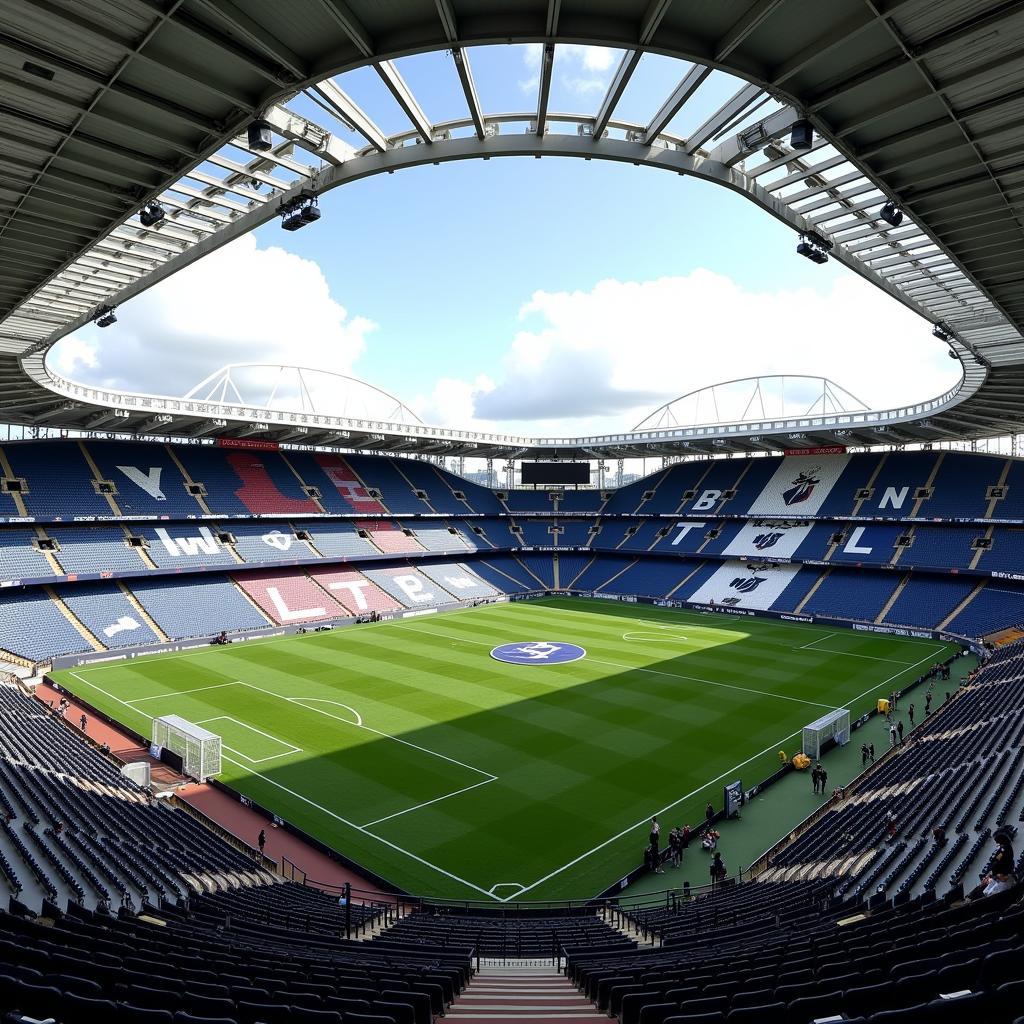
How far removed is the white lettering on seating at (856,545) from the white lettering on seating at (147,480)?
54.9 m

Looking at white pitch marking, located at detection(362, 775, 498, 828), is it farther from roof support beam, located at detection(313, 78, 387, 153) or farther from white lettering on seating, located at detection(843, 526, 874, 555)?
white lettering on seating, located at detection(843, 526, 874, 555)

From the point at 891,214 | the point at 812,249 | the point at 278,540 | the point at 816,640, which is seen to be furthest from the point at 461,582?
the point at 891,214

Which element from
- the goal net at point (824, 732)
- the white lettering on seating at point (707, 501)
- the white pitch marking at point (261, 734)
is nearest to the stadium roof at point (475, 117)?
the goal net at point (824, 732)

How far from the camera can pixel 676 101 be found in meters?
→ 11.2

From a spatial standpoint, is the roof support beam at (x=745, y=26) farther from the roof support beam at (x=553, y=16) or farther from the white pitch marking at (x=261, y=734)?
the white pitch marking at (x=261, y=734)

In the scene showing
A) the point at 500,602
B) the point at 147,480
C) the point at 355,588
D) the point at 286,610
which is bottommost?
the point at 500,602

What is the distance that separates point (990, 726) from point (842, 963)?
21.1m

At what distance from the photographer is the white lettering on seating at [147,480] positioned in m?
50.9

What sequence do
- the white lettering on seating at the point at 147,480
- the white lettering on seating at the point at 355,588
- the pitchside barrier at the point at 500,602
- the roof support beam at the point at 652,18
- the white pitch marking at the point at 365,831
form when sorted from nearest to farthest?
the roof support beam at the point at 652,18, the white pitch marking at the point at 365,831, the pitchside barrier at the point at 500,602, the white lettering on seating at the point at 147,480, the white lettering on seating at the point at 355,588

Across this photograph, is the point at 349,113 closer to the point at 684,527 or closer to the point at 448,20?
the point at 448,20

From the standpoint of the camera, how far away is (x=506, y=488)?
3127 inches

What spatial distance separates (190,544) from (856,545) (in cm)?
5313

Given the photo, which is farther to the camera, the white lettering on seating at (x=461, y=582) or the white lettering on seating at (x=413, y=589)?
the white lettering on seating at (x=461, y=582)

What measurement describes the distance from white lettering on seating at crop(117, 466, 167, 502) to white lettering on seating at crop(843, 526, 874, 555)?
54877 millimetres
